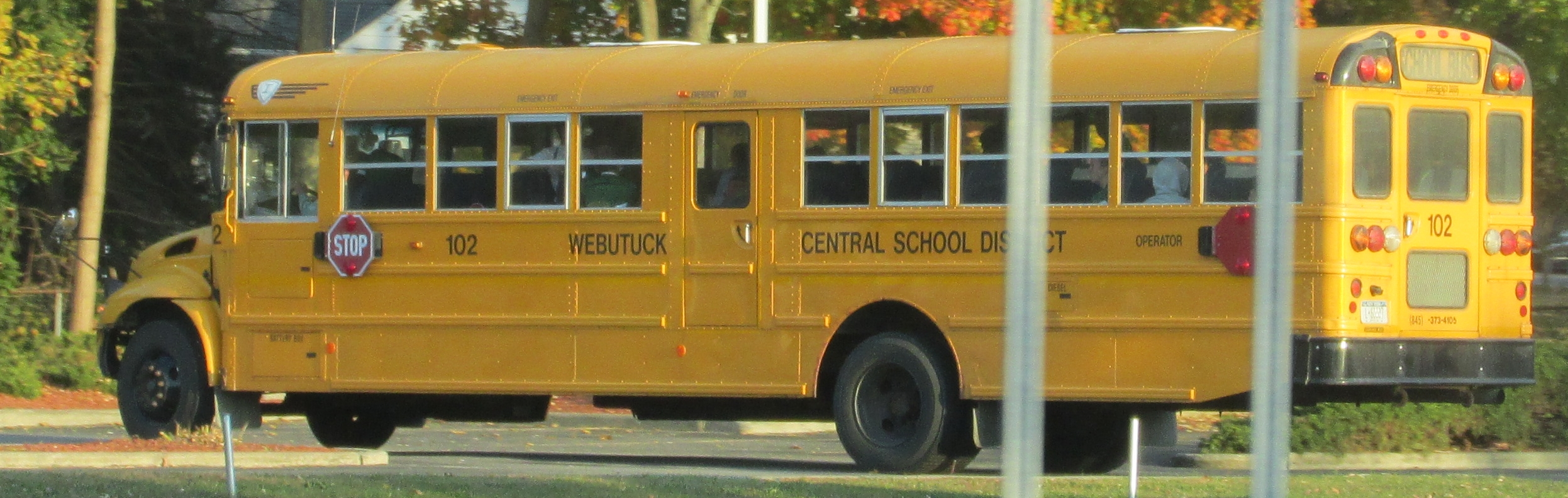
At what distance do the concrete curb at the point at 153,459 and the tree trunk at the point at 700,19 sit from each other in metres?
6.26

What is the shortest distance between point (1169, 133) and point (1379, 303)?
1305 mm

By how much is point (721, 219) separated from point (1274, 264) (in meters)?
7.52

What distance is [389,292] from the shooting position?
41.2 ft

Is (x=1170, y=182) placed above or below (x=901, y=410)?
above

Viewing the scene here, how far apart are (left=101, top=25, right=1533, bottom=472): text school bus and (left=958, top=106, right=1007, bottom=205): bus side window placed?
0.6 inches

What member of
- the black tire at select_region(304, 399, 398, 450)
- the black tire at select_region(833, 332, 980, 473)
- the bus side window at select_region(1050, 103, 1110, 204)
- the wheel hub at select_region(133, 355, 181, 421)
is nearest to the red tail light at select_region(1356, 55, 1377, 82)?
the bus side window at select_region(1050, 103, 1110, 204)

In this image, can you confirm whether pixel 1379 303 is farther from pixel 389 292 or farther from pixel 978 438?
pixel 389 292

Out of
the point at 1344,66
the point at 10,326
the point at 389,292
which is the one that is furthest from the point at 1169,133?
the point at 10,326

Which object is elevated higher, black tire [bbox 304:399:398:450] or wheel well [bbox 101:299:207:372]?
wheel well [bbox 101:299:207:372]

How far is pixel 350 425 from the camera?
1441cm

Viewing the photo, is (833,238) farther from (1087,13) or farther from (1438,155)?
(1087,13)

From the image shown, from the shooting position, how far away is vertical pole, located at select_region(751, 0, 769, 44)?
16125 millimetres

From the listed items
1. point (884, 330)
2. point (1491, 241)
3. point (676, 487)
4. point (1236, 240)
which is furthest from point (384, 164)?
point (1491, 241)

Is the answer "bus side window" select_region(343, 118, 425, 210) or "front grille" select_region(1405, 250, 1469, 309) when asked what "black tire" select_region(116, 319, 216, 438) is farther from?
"front grille" select_region(1405, 250, 1469, 309)
